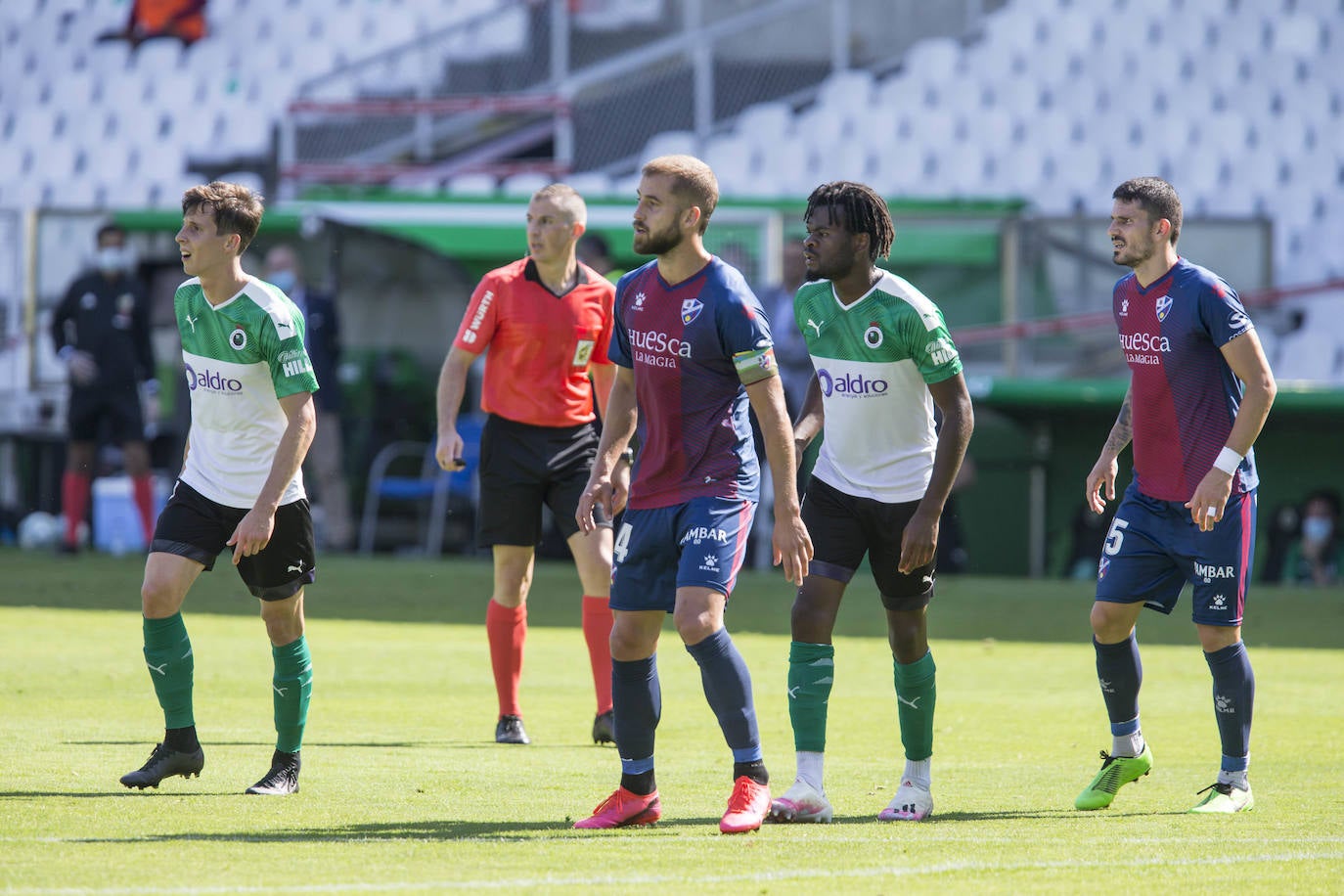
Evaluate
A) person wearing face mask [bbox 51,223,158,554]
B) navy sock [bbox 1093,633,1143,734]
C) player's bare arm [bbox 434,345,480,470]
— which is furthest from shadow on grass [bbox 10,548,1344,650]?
navy sock [bbox 1093,633,1143,734]

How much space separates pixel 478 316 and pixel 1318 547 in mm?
9468

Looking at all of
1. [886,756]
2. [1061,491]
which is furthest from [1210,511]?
[1061,491]

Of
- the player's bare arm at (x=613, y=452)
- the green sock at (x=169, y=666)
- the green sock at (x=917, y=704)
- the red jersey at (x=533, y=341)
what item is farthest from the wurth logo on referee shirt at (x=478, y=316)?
the green sock at (x=917, y=704)

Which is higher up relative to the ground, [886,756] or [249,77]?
[249,77]

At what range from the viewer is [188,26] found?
24312 mm

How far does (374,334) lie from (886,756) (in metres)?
10.8

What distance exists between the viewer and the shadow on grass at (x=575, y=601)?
37.2 ft

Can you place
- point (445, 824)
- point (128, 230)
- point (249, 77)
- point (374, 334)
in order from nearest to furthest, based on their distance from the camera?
1. point (445, 824)
2. point (374, 334)
3. point (128, 230)
4. point (249, 77)

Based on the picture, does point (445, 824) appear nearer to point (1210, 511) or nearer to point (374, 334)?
point (1210, 511)

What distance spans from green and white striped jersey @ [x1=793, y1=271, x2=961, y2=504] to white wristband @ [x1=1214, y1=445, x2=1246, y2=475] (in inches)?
35.5

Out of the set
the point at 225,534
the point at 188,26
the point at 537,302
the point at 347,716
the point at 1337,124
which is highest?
the point at 188,26

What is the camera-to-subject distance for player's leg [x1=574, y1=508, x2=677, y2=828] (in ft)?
17.4

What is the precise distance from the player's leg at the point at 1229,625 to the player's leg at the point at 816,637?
1.14 m

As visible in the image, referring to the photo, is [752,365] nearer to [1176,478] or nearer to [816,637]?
[816,637]
